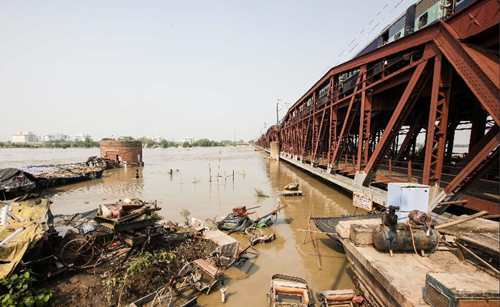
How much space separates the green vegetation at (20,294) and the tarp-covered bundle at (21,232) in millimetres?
213

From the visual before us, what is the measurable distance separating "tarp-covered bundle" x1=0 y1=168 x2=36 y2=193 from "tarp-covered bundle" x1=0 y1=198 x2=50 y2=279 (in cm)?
1214

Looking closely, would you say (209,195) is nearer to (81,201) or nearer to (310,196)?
(310,196)

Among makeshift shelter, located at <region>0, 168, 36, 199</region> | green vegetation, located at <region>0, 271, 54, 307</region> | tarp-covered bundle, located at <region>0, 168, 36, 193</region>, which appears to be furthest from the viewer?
tarp-covered bundle, located at <region>0, 168, 36, 193</region>

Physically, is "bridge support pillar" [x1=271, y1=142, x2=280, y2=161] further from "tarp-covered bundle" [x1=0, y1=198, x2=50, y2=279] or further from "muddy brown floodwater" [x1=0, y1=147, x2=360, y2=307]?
"tarp-covered bundle" [x1=0, y1=198, x2=50, y2=279]

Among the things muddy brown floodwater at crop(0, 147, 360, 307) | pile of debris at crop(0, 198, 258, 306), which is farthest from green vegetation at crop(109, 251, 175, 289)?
muddy brown floodwater at crop(0, 147, 360, 307)

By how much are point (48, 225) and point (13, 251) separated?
163 cm

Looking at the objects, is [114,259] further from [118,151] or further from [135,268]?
[118,151]

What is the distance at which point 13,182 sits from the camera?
16281 millimetres

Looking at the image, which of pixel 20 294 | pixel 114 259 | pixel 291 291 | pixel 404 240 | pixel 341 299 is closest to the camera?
pixel 20 294

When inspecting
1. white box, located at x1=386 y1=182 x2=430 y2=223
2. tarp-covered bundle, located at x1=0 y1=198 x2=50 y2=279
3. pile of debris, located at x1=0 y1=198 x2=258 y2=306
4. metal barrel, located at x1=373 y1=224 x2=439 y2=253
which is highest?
white box, located at x1=386 y1=182 x2=430 y2=223

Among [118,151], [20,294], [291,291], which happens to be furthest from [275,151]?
[20,294]

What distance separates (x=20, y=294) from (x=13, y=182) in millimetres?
16652

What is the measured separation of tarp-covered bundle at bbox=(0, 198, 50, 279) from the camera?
501cm

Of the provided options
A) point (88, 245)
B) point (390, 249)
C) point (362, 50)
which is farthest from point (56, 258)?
point (362, 50)
